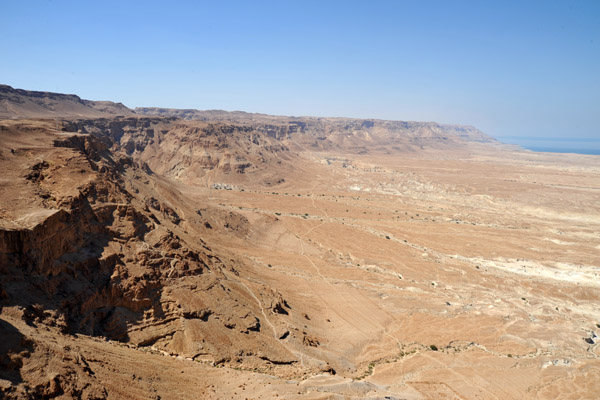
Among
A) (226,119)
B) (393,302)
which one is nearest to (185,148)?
(393,302)

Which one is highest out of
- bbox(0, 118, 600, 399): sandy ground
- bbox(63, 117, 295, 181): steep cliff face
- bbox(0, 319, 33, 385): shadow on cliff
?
bbox(63, 117, 295, 181): steep cliff face

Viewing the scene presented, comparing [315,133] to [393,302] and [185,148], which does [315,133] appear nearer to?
[185,148]

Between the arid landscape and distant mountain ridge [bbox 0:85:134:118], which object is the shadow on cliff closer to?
the arid landscape

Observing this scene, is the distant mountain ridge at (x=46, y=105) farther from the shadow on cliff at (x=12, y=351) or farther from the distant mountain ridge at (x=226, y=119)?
the shadow on cliff at (x=12, y=351)

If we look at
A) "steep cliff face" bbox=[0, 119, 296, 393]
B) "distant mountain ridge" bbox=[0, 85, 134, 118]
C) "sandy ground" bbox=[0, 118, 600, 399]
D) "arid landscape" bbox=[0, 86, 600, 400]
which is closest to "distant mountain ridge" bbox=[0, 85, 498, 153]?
"distant mountain ridge" bbox=[0, 85, 134, 118]

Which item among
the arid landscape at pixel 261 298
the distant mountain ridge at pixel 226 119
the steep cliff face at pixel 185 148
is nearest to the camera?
the arid landscape at pixel 261 298

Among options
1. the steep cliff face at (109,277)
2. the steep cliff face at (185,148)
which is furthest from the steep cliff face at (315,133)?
the steep cliff face at (109,277)
